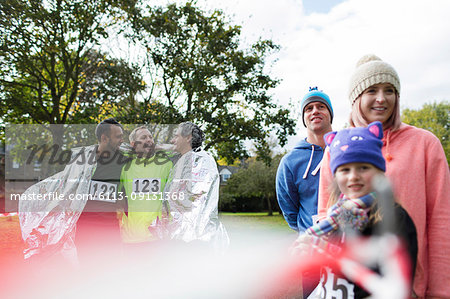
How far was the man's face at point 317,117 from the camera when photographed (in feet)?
8.21

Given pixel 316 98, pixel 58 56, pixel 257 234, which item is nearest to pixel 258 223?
pixel 257 234

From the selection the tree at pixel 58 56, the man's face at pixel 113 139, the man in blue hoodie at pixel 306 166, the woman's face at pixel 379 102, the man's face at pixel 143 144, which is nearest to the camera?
the woman's face at pixel 379 102

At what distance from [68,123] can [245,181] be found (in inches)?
766

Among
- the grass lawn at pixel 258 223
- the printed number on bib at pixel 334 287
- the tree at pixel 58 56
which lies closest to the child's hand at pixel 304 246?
the printed number on bib at pixel 334 287

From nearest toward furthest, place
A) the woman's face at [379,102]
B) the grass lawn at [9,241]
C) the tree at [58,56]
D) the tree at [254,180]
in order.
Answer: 1. the woman's face at [379,102]
2. the grass lawn at [9,241]
3. the tree at [58,56]
4. the tree at [254,180]

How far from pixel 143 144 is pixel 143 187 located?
0.48 metres

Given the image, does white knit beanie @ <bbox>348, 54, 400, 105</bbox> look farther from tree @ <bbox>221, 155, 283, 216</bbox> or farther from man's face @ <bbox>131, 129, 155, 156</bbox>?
tree @ <bbox>221, 155, 283, 216</bbox>

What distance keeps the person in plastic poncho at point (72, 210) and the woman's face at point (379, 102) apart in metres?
3.09

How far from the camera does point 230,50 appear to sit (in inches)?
473

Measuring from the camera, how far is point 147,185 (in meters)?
3.77

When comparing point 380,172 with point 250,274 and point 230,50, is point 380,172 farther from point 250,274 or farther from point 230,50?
point 230,50

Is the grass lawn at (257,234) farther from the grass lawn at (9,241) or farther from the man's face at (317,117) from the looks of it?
the grass lawn at (9,241)

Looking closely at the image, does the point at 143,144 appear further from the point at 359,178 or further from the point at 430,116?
the point at 430,116

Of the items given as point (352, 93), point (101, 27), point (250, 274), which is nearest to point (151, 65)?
point (101, 27)
